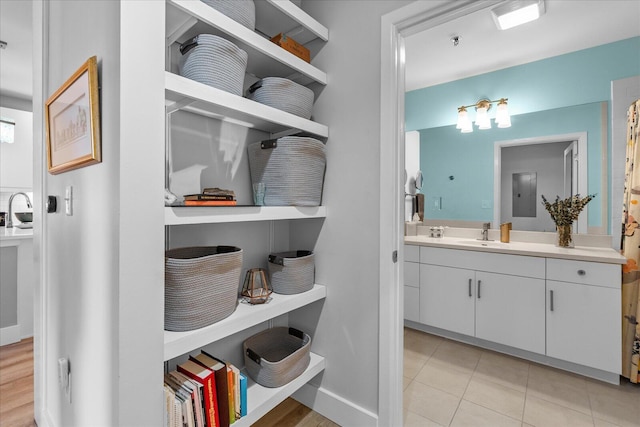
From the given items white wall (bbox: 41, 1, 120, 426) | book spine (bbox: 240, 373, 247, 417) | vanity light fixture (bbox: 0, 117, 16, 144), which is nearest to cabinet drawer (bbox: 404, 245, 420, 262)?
book spine (bbox: 240, 373, 247, 417)

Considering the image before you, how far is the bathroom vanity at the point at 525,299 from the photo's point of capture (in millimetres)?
1958

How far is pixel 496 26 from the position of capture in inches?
84.5

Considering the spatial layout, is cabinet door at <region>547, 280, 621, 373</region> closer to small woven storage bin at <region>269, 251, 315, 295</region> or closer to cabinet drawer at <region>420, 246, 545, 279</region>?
cabinet drawer at <region>420, 246, 545, 279</region>

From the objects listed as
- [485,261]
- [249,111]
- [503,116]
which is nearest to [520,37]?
[503,116]

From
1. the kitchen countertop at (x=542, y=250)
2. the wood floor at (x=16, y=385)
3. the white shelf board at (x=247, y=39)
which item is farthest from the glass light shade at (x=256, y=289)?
the kitchen countertop at (x=542, y=250)

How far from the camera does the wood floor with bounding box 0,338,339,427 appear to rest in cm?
160

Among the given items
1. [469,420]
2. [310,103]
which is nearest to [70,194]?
[310,103]

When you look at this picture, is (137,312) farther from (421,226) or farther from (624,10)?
(624,10)

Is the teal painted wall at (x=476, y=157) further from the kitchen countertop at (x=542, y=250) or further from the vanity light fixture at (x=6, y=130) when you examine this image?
the vanity light fixture at (x=6, y=130)

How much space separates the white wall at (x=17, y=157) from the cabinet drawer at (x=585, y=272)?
569 centimetres

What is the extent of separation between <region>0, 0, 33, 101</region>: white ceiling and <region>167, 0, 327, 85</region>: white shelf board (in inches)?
79.6

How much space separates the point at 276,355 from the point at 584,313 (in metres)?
1.97

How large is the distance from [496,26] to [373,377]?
2.38m

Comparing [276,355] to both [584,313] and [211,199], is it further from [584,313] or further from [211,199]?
[584,313]
